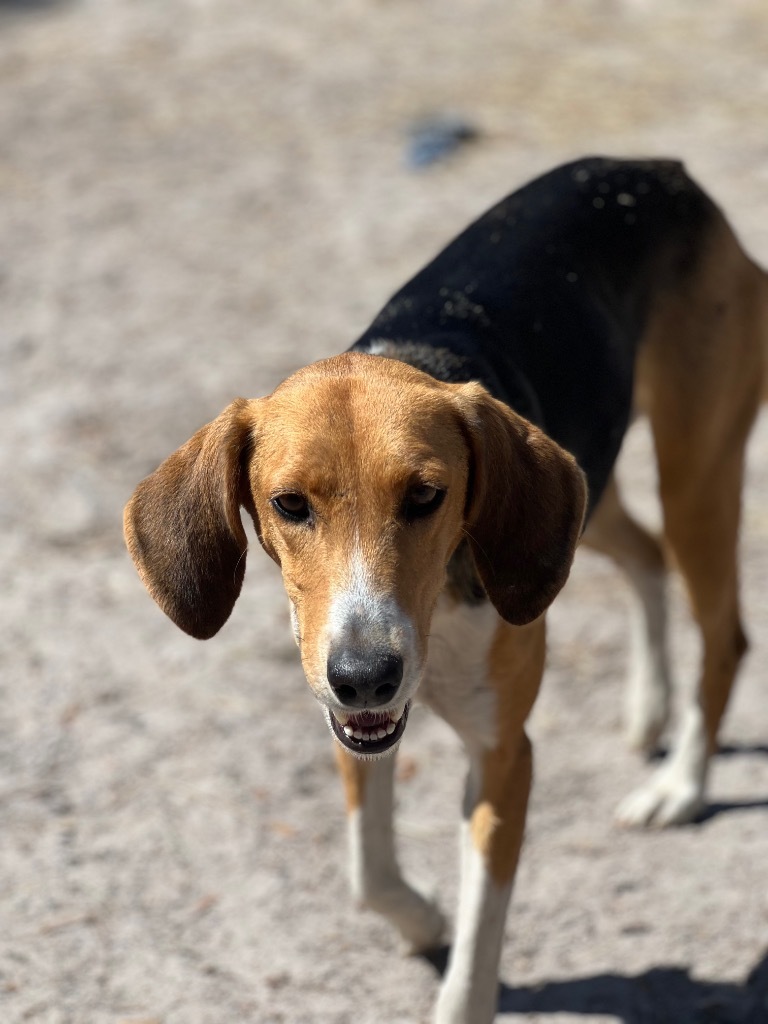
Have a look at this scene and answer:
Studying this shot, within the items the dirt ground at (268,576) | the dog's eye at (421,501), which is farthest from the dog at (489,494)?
the dirt ground at (268,576)

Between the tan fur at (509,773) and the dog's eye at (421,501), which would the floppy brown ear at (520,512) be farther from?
the tan fur at (509,773)

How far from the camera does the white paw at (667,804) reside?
4953 mm

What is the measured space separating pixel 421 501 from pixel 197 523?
0.58m

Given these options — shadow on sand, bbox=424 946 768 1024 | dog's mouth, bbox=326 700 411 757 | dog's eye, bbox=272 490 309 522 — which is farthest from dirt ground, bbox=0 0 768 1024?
dog's eye, bbox=272 490 309 522

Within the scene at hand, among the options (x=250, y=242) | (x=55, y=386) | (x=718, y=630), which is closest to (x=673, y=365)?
(x=718, y=630)

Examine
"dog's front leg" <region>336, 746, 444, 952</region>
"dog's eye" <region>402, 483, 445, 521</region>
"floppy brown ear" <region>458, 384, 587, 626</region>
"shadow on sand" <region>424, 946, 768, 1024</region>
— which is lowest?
"shadow on sand" <region>424, 946, 768, 1024</region>

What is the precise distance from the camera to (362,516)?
9.96 ft

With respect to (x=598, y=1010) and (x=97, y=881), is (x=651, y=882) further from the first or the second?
(x=97, y=881)

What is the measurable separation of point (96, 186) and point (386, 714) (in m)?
7.73

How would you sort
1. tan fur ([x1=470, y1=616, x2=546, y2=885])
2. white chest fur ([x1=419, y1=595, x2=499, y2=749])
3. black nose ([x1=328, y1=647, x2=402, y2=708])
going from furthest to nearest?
tan fur ([x1=470, y1=616, x2=546, y2=885]), white chest fur ([x1=419, y1=595, x2=499, y2=749]), black nose ([x1=328, y1=647, x2=402, y2=708])

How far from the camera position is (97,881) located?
15.4 ft

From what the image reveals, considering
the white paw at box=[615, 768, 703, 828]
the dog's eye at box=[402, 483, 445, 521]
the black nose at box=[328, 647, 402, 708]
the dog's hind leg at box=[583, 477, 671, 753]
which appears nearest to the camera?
the black nose at box=[328, 647, 402, 708]

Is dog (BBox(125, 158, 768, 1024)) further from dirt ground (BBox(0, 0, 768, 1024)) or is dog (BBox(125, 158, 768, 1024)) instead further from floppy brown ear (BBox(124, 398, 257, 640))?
dirt ground (BBox(0, 0, 768, 1024))

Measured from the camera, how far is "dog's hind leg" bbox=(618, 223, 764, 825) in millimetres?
4492
